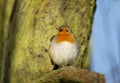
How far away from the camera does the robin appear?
3.89m

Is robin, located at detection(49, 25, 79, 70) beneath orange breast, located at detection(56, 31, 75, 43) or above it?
beneath

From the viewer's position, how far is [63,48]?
155 inches

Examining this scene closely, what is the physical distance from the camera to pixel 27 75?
12.2ft

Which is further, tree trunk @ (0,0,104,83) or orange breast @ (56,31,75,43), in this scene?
orange breast @ (56,31,75,43)

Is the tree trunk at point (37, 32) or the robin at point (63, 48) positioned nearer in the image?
the tree trunk at point (37, 32)

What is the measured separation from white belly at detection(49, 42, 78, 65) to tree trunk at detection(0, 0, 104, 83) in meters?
→ 0.07

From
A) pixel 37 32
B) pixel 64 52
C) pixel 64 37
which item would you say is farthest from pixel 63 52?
pixel 37 32

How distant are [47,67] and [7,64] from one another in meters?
0.34

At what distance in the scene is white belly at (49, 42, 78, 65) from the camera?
3885 millimetres

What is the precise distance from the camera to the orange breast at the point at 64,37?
394 centimetres

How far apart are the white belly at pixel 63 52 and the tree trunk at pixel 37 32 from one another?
0.07 m

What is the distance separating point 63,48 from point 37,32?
26 centimetres

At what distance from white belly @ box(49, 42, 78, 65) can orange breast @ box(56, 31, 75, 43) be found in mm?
34

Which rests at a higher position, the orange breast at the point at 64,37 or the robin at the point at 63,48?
the orange breast at the point at 64,37
